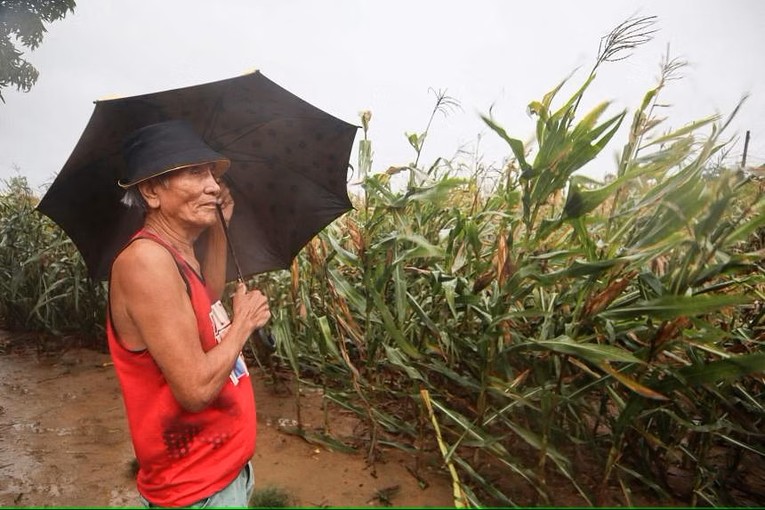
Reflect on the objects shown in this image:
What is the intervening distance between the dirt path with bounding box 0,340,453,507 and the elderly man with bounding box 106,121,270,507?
754 millimetres

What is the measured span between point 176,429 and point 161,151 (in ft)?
2.14

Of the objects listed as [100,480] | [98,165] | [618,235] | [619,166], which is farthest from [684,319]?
[100,480]

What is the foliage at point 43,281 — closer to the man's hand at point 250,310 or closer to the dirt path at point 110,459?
the dirt path at point 110,459

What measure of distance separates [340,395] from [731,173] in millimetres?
1642

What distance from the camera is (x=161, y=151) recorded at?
1.13 m

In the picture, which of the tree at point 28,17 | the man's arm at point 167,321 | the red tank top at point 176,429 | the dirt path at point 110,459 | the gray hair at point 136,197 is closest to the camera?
the man's arm at point 167,321

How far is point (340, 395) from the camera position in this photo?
2.14 m

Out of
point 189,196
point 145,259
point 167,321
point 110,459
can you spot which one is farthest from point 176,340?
point 110,459

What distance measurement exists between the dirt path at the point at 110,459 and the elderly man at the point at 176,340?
0.75 meters

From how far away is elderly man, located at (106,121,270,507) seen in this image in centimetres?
→ 102

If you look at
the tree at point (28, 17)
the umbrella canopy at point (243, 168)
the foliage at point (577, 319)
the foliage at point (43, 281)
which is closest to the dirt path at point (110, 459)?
the foliage at point (577, 319)

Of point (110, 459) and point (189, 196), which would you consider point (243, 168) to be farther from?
point (110, 459)

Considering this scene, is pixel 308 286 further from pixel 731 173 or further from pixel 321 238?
pixel 731 173

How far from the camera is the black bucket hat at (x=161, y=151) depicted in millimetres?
1105
